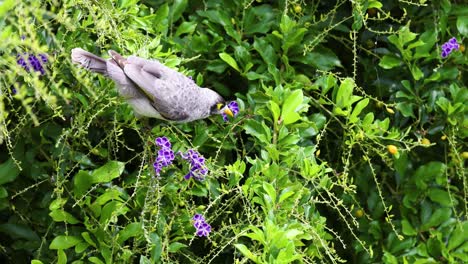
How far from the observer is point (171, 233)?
246cm

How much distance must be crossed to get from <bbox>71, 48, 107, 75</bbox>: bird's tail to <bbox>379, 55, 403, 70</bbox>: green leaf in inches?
42.9

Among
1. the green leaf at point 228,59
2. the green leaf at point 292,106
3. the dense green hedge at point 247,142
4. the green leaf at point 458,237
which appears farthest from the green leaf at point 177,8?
the green leaf at point 458,237

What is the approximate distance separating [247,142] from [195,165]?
381mm

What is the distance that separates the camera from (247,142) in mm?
2664

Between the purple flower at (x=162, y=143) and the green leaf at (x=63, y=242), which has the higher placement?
the purple flower at (x=162, y=143)

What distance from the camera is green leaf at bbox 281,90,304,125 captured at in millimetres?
2389

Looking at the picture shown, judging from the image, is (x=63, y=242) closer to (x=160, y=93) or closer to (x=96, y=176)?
(x=96, y=176)

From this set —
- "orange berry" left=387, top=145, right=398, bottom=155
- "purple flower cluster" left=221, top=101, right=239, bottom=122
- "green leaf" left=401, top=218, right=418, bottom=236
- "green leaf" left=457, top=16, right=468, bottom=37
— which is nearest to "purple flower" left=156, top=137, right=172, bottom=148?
"purple flower cluster" left=221, top=101, right=239, bottom=122

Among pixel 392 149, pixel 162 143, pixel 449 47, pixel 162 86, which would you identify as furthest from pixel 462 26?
pixel 162 143

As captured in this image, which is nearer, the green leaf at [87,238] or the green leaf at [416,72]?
the green leaf at [87,238]

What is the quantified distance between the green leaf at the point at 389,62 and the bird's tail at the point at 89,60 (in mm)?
1090

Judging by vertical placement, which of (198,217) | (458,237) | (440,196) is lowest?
(458,237)

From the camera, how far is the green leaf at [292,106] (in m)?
2.39

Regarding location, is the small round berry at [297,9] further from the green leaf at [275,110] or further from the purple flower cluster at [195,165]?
the purple flower cluster at [195,165]
